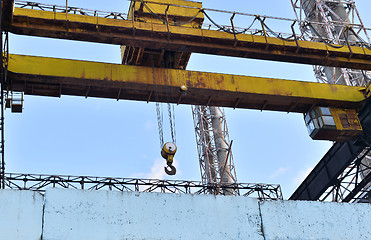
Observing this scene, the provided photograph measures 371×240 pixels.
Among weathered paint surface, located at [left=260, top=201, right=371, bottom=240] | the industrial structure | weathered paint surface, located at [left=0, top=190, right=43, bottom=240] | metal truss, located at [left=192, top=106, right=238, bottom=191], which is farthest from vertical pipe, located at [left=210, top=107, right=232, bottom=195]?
weathered paint surface, located at [left=0, top=190, right=43, bottom=240]

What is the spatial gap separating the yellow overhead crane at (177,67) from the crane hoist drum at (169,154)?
188cm

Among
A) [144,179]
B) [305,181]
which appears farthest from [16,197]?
[305,181]

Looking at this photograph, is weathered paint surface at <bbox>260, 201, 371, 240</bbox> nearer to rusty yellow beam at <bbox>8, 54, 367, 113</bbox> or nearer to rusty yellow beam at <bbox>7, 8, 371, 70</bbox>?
rusty yellow beam at <bbox>8, 54, 367, 113</bbox>

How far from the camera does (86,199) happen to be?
11.5m

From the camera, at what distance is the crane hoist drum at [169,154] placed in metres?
13.9

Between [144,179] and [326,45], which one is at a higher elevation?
[326,45]

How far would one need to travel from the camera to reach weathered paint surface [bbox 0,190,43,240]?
420 inches

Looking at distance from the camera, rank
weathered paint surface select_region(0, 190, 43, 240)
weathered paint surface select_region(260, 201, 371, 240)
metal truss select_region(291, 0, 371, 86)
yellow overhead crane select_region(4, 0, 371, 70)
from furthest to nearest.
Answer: metal truss select_region(291, 0, 371, 86)
yellow overhead crane select_region(4, 0, 371, 70)
weathered paint surface select_region(260, 201, 371, 240)
weathered paint surface select_region(0, 190, 43, 240)

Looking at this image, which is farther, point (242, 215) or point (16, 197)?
point (242, 215)

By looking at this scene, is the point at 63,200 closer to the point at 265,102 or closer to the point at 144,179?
the point at 144,179

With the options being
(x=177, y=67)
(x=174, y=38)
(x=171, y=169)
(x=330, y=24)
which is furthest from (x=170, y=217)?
(x=330, y=24)

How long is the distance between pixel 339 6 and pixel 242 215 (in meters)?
23.1

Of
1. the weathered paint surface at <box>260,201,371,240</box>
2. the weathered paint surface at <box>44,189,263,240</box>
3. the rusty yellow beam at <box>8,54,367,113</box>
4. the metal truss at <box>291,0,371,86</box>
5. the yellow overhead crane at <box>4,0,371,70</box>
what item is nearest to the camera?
the weathered paint surface at <box>44,189,263,240</box>

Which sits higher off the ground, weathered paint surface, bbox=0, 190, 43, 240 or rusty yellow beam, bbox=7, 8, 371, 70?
rusty yellow beam, bbox=7, 8, 371, 70
